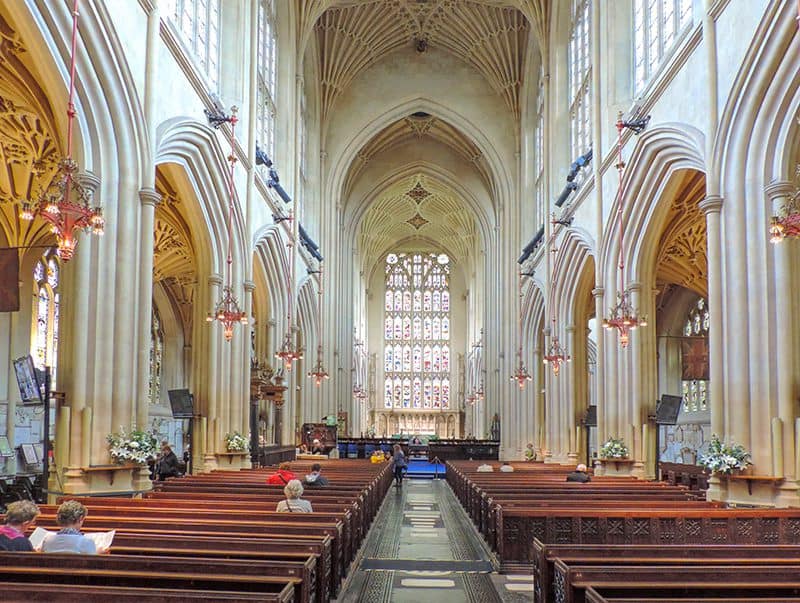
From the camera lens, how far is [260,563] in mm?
5391

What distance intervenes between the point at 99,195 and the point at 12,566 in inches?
338

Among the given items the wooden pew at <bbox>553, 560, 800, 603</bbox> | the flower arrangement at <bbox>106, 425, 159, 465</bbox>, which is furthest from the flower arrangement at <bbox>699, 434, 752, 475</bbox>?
the flower arrangement at <bbox>106, 425, 159, 465</bbox>

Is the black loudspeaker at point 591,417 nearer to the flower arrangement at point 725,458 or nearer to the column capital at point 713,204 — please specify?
the flower arrangement at point 725,458

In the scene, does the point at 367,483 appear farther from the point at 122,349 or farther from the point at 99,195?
the point at 99,195

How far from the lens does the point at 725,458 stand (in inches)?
481

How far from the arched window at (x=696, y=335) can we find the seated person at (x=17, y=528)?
87.9 feet

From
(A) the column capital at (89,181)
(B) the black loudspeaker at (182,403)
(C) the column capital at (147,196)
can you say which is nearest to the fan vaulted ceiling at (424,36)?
(B) the black loudspeaker at (182,403)

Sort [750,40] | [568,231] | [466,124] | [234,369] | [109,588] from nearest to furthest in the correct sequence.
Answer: [109,588] → [750,40] → [234,369] → [568,231] → [466,124]

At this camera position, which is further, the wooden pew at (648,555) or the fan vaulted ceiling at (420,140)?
the fan vaulted ceiling at (420,140)

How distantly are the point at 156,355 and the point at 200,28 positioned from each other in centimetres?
1579

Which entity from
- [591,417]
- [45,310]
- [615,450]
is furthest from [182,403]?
[591,417]

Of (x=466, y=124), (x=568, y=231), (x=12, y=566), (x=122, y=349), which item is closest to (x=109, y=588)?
(x=12, y=566)

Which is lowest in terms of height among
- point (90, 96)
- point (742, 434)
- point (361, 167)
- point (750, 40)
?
point (742, 434)

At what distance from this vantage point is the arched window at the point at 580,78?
944 inches
